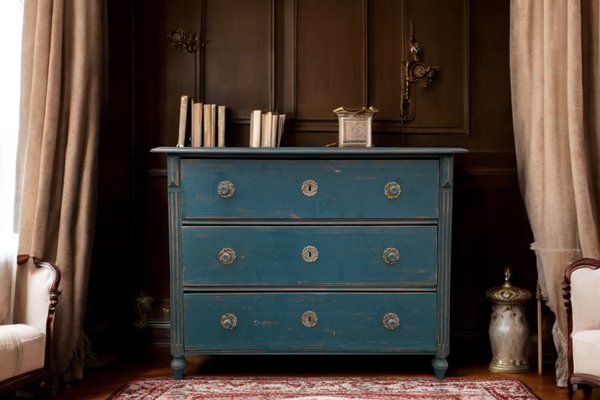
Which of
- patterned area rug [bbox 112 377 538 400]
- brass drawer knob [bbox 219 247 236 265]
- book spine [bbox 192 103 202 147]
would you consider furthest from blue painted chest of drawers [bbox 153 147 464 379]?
book spine [bbox 192 103 202 147]

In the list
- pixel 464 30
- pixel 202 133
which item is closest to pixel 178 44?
pixel 202 133

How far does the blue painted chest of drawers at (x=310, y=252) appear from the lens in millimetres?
3869

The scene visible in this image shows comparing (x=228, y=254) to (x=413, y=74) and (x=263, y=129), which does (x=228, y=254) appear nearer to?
(x=263, y=129)

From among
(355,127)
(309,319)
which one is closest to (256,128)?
Result: (355,127)

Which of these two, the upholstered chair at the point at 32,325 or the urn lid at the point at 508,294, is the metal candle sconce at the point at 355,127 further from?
the upholstered chair at the point at 32,325

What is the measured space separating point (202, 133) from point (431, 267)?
1402 millimetres

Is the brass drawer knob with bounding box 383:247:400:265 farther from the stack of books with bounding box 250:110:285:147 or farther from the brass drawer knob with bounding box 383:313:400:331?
the stack of books with bounding box 250:110:285:147

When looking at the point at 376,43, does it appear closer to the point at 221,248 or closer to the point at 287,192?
the point at 287,192

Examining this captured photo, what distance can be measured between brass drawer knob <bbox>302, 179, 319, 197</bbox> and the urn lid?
1.14 meters

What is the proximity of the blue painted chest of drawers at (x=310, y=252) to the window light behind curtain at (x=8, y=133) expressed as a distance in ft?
2.43

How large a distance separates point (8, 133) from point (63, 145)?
0.37m

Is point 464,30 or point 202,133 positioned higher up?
point 464,30

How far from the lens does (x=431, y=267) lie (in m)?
3.89

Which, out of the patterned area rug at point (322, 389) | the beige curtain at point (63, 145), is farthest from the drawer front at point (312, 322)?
the beige curtain at point (63, 145)
